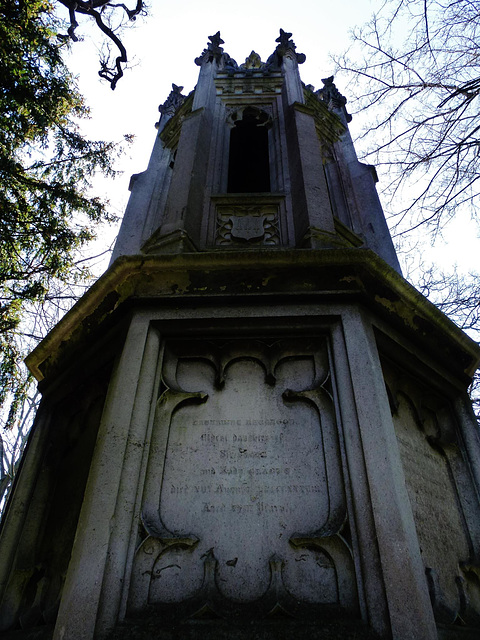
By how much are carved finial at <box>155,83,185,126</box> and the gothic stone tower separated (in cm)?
A: 496

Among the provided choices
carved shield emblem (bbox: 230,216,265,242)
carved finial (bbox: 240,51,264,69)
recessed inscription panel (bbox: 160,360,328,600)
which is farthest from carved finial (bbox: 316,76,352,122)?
recessed inscription panel (bbox: 160,360,328,600)

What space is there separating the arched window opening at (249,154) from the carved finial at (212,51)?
2000 mm

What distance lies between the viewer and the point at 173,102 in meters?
10.1

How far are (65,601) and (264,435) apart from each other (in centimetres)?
150

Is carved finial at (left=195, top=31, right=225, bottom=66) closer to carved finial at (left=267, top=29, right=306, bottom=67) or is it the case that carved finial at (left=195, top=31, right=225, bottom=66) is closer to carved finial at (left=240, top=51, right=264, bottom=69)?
carved finial at (left=240, top=51, right=264, bottom=69)

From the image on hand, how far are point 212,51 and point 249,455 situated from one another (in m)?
8.75

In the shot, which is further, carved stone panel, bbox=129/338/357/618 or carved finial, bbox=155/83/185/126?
carved finial, bbox=155/83/185/126

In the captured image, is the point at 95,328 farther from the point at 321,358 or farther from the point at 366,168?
the point at 366,168

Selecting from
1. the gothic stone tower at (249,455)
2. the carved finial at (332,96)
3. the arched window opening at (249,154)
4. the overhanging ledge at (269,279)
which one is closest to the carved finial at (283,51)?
the carved finial at (332,96)

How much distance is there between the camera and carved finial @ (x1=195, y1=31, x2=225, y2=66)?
31.9 ft

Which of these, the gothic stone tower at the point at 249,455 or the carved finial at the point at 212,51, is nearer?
the gothic stone tower at the point at 249,455

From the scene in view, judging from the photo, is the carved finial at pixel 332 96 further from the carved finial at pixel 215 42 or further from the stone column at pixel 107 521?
the stone column at pixel 107 521

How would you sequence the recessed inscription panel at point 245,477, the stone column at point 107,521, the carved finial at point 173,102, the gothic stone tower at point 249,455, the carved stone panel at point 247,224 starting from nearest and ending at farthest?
1. the stone column at point 107,521
2. the gothic stone tower at point 249,455
3. the recessed inscription panel at point 245,477
4. the carved stone panel at point 247,224
5. the carved finial at point 173,102

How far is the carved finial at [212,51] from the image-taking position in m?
9.71
